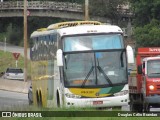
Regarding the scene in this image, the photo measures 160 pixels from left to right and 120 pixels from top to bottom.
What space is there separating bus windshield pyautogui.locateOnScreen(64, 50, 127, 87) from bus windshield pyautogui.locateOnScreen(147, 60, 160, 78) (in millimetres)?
2224

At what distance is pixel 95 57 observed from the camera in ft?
73.9

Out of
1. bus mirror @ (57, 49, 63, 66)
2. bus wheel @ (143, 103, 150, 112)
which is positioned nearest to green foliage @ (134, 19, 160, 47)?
bus wheel @ (143, 103, 150, 112)

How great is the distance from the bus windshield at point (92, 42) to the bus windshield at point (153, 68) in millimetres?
2306

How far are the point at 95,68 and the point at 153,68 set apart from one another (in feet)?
11.0

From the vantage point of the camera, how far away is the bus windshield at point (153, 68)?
2447 cm

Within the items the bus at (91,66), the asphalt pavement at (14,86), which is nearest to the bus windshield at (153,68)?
the bus at (91,66)

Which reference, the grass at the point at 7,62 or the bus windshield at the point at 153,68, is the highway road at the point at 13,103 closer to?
the bus windshield at the point at 153,68

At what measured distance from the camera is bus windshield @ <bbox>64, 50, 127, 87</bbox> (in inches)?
877

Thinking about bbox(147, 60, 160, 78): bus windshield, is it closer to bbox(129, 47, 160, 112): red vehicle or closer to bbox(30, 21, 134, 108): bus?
bbox(129, 47, 160, 112): red vehicle

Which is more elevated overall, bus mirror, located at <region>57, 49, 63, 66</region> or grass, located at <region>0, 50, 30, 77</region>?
bus mirror, located at <region>57, 49, 63, 66</region>

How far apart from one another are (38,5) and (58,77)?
94.8 m

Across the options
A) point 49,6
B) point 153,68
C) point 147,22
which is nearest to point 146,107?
point 153,68

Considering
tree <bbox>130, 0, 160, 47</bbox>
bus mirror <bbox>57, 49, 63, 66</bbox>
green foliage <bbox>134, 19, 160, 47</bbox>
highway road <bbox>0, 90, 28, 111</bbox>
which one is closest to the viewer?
highway road <bbox>0, 90, 28, 111</bbox>

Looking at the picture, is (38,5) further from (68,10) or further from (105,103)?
(105,103)
